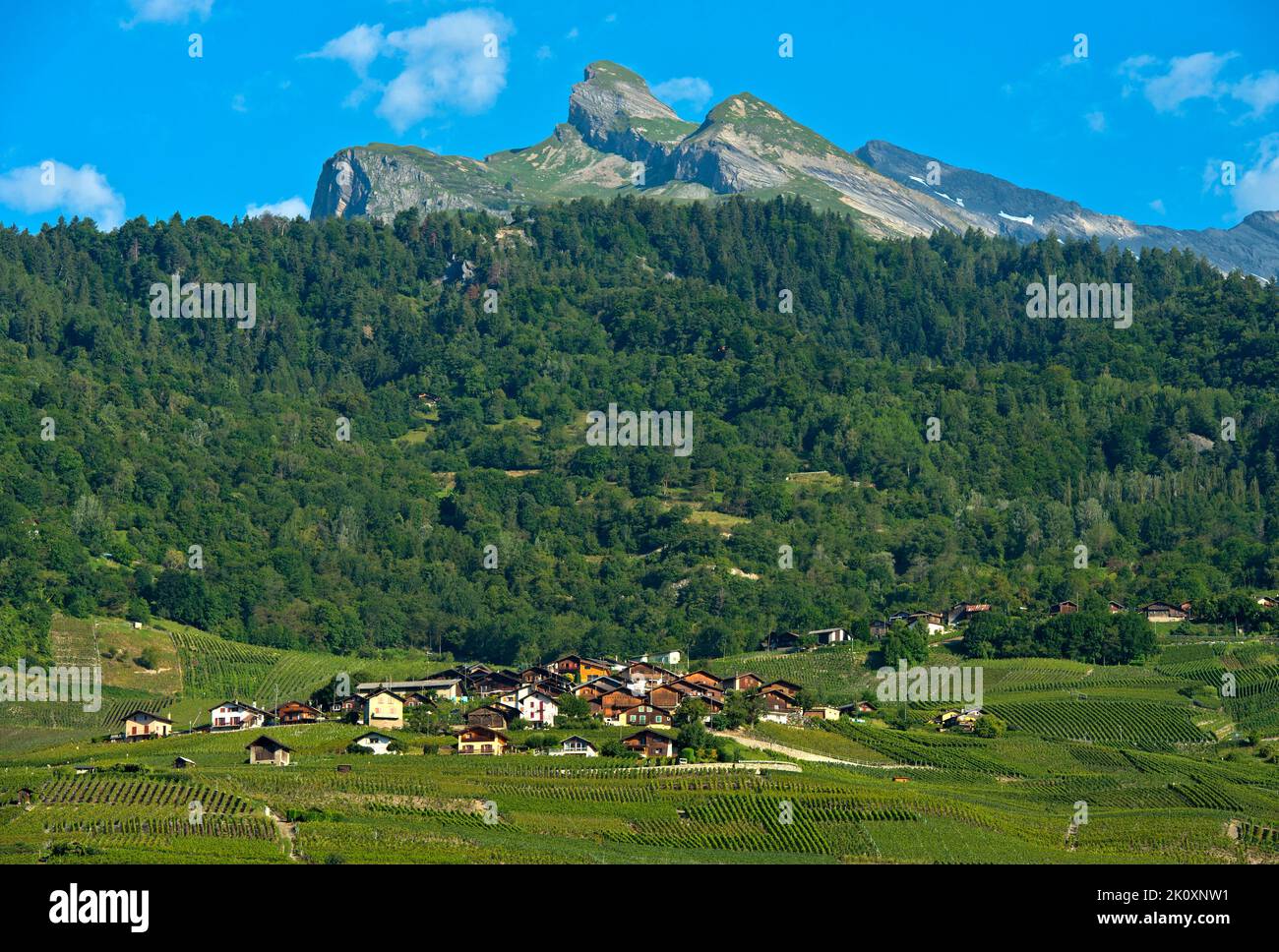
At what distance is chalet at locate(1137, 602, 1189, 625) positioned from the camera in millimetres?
129875

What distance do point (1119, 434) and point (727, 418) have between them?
35246mm

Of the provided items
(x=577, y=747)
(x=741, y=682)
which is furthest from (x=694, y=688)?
(x=577, y=747)

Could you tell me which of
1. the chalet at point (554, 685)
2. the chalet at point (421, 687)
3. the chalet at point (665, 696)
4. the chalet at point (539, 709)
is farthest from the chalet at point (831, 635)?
the chalet at point (539, 709)

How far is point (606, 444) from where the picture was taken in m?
176

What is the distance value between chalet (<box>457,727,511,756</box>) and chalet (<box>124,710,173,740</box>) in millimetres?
16785

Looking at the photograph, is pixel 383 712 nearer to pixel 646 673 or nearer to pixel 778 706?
pixel 778 706

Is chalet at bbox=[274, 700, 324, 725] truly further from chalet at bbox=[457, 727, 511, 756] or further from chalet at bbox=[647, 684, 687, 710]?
chalet at bbox=[647, 684, 687, 710]

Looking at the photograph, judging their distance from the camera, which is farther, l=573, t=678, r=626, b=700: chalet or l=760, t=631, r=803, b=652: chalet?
l=760, t=631, r=803, b=652: chalet

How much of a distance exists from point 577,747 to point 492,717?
918 centimetres

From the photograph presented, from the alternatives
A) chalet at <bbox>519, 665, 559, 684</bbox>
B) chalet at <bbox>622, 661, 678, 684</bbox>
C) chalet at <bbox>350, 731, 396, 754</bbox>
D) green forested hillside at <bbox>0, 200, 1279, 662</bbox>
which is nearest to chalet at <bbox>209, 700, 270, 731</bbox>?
chalet at <bbox>350, 731, 396, 754</bbox>

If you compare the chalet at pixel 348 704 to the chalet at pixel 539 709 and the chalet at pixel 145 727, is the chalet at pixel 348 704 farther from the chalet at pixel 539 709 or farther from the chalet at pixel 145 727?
the chalet at pixel 145 727

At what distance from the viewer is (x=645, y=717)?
326 feet

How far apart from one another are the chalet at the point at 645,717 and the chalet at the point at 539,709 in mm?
3644

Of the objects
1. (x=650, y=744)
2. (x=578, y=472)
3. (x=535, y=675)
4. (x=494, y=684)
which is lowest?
(x=650, y=744)
